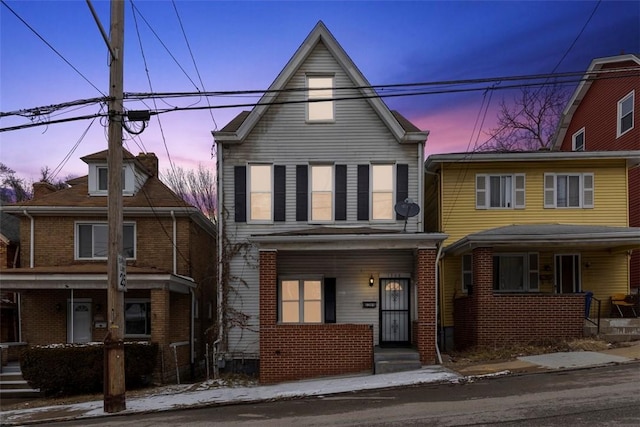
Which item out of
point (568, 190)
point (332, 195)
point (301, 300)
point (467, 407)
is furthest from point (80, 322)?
point (568, 190)

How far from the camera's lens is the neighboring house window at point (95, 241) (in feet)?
58.4

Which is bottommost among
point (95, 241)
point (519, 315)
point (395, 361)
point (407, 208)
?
point (395, 361)

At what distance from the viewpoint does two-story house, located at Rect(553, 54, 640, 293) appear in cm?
1938

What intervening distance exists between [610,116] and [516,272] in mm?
8893

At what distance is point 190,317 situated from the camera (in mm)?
17953

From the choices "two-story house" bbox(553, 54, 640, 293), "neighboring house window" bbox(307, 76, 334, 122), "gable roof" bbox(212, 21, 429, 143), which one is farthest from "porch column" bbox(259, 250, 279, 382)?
"two-story house" bbox(553, 54, 640, 293)

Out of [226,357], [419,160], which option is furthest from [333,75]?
[226,357]

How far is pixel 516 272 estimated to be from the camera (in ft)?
57.5

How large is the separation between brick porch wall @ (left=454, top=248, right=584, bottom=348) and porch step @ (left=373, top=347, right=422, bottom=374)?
2.23 meters

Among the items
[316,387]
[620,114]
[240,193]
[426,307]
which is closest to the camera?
[316,387]

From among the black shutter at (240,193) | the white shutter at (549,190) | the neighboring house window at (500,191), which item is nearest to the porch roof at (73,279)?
the black shutter at (240,193)

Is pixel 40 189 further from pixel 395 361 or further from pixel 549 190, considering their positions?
pixel 549 190

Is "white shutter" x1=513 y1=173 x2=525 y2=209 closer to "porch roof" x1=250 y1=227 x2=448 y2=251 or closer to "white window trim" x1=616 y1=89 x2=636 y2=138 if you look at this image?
"porch roof" x1=250 y1=227 x2=448 y2=251

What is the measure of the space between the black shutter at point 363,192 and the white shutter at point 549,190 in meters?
6.52
